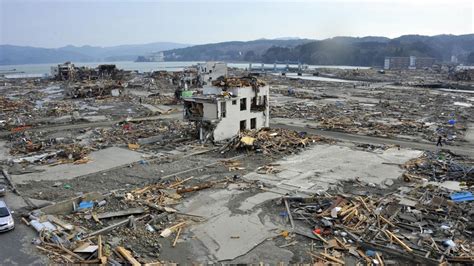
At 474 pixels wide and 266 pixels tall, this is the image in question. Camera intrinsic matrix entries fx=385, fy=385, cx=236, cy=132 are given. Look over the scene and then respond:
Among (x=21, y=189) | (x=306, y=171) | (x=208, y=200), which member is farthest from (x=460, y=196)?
(x=21, y=189)

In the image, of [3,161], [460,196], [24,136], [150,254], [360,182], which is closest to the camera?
[150,254]

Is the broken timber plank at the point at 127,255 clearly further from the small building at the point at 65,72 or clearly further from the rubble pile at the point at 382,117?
the small building at the point at 65,72

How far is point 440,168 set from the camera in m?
23.9

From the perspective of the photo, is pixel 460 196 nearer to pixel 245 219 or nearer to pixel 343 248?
pixel 343 248

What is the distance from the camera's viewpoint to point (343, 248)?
549 inches

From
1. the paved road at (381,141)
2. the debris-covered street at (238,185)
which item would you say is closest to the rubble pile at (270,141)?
the debris-covered street at (238,185)

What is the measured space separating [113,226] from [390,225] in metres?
11.2

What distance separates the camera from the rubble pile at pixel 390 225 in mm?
13461

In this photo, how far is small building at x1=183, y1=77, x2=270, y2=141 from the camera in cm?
3088

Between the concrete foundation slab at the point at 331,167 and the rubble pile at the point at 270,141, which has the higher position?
the rubble pile at the point at 270,141

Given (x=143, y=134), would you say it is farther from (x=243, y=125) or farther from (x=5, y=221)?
(x=5, y=221)

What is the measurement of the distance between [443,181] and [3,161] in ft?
90.7

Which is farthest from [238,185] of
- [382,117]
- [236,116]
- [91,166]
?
[382,117]

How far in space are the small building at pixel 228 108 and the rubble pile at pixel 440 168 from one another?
44.4 ft
